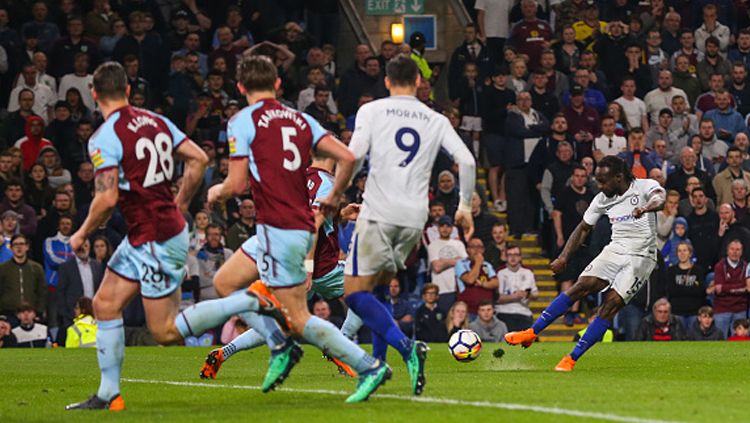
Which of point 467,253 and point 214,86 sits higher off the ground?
point 214,86

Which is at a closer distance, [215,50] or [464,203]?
[464,203]

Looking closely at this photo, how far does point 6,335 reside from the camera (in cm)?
2291

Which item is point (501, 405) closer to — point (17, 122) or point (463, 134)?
point (17, 122)

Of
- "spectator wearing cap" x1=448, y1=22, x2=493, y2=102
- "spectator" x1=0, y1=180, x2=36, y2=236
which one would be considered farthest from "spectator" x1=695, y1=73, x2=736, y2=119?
"spectator" x1=0, y1=180, x2=36, y2=236

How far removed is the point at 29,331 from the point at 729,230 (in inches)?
459

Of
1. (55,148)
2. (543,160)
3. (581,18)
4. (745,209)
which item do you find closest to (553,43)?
(581,18)

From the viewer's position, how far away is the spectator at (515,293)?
24.5 meters

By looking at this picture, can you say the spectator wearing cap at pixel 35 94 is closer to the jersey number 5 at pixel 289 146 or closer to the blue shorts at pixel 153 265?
the blue shorts at pixel 153 265

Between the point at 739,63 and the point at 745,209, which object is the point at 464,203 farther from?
the point at 739,63

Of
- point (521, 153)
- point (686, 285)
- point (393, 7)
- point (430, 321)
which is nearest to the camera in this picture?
point (430, 321)

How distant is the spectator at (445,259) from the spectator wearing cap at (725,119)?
6474 millimetres

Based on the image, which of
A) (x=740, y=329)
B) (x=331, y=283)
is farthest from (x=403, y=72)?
(x=740, y=329)

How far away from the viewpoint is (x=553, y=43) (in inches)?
1155

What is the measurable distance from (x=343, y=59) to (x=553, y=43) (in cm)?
451
